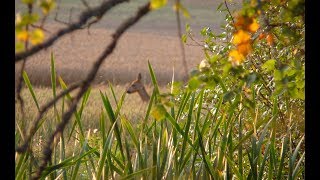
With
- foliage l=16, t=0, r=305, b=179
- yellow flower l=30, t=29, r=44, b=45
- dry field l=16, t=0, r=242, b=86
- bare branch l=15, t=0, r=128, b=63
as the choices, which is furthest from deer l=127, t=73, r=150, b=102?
yellow flower l=30, t=29, r=44, b=45

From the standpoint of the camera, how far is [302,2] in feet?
5.51

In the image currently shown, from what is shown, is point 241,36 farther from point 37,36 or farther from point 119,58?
point 119,58

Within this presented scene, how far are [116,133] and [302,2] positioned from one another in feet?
2.89

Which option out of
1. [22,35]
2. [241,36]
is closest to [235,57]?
[241,36]

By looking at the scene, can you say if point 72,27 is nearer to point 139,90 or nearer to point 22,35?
point 22,35

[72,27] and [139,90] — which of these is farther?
[139,90]

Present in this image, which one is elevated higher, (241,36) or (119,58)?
(119,58)

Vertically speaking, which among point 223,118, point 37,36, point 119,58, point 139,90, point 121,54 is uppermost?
point 121,54

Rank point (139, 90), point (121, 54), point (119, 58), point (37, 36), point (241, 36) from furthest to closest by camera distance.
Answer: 1. point (121, 54)
2. point (119, 58)
3. point (139, 90)
4. point (241, 36)
5. point (37, 36)

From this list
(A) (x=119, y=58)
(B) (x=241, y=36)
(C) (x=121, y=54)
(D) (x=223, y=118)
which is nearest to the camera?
(B) (x=241, y=36)

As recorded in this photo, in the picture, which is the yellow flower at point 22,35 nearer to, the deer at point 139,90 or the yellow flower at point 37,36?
the yellow flower at point 37,36

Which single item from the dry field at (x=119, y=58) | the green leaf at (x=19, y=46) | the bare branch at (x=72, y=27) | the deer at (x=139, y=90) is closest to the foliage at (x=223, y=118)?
the bare branch at (x=72, y=27)
